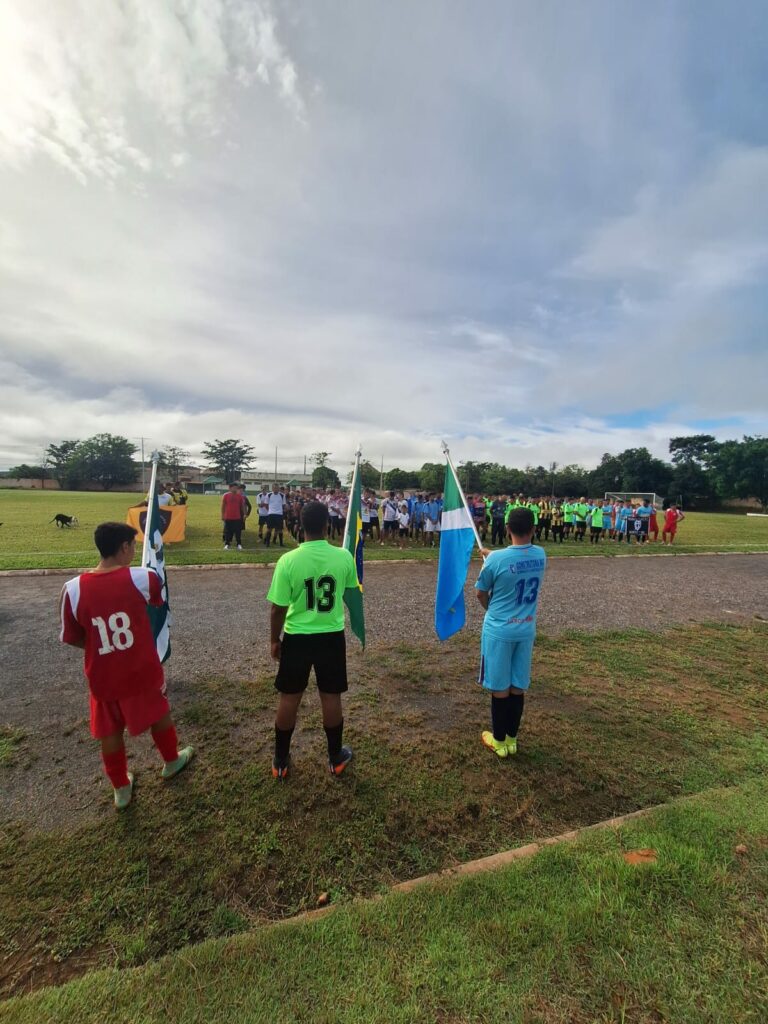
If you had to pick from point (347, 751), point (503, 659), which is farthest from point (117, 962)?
point (503, 659)

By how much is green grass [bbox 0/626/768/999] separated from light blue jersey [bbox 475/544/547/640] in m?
1.10

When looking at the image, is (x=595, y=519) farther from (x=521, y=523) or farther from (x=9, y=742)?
(x=9, y=742)

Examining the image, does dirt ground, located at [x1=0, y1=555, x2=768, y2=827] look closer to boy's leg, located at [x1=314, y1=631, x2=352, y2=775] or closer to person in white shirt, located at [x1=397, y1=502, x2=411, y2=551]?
boy's leg, located at [x1=314, y1=631, x2=352, y2=775]

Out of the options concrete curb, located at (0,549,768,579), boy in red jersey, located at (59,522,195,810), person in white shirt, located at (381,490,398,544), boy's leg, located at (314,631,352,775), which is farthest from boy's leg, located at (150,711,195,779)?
person in white shirt, located at (381,490,398,544)

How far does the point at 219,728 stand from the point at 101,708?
1.38 metres

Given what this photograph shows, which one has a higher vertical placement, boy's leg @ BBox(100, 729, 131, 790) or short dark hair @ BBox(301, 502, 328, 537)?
short dark hair @ BBox(301, 502, 328, 537)

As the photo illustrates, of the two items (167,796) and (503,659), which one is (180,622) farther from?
(503,659)

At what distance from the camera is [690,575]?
41.8 ft

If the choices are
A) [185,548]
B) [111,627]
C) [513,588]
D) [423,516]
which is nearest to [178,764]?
[111,627]

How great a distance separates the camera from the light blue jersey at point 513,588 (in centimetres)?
375

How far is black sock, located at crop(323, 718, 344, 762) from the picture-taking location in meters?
3.52

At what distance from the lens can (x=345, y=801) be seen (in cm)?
326

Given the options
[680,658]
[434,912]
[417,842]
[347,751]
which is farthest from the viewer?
[680,658]

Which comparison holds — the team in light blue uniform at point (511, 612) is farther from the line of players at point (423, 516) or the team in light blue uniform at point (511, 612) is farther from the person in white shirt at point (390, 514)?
the person in white shirt at point (390, 514)
